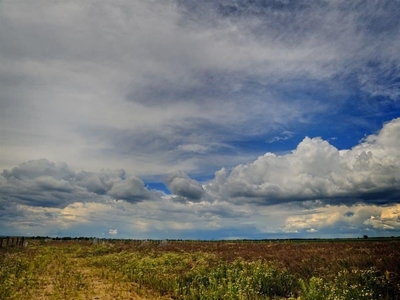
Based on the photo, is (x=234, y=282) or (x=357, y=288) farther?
(x=234, y=282)

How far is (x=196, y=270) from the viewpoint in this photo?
18.2 metres

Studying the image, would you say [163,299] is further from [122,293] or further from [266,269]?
[266,269]

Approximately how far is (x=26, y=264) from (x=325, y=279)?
870 inches

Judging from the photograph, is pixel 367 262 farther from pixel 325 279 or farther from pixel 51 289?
pixel 51 289

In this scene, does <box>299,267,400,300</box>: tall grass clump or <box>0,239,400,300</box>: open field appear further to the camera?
<box>0,239,400,300</box>: open field

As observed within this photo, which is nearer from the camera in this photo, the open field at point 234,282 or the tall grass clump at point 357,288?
the tall grass clump at point 357,288

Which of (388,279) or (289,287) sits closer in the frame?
(388,279)

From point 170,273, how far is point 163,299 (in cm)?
473

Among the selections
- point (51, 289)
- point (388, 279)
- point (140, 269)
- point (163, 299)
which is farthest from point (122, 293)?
point (388, 279)

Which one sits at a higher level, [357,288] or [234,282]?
[357,288]

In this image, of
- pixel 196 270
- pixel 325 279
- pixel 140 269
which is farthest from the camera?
pixel 140 269

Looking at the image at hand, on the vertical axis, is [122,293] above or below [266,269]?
below

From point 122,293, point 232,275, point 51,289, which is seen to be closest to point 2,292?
point 51,289

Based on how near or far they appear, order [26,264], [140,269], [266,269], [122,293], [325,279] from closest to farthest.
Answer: [325,279], [122,293], [266,269], [140,269], [26,264]
